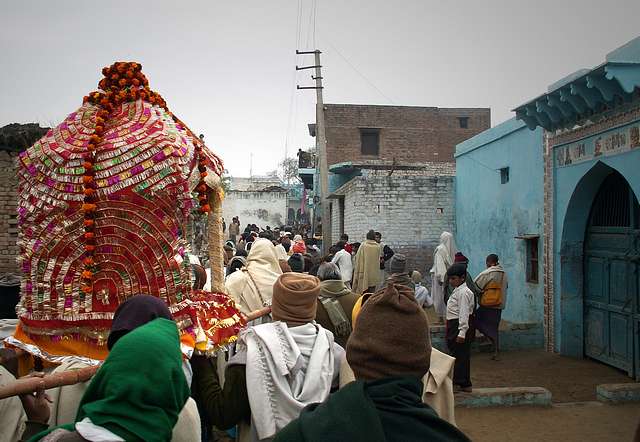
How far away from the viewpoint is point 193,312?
2721 mm

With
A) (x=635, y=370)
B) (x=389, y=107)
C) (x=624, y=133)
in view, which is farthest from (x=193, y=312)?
(x=389, y=107)

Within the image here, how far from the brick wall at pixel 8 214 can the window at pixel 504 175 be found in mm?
9151

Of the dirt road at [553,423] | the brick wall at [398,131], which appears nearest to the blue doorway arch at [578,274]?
the dirt road at [553,423]

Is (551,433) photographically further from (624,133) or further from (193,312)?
(193,312)

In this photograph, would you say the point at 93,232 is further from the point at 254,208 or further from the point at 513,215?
the point at 254,208

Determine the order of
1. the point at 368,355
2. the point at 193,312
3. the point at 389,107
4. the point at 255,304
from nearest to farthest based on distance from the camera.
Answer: the point at 368,355
the point at 193,312
the point at 255,304
the point at 389,107

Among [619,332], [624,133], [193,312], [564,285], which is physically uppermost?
[624,133]

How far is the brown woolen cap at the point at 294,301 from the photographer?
2.70m

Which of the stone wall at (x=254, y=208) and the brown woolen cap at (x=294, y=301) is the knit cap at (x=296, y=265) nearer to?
the brown woolen cap at (x=294, y=301)

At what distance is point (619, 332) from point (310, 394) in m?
6.56

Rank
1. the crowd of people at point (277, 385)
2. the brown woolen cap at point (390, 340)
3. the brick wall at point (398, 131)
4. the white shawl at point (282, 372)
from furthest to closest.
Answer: the brick wall at point (398, 131)
the white shawl at point (282, 372)
the brown woolen cap at point (390, 340)
the crowd of people at point (277, 385)

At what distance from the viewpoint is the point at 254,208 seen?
39500 millimetres

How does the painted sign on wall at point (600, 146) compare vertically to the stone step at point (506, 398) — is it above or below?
above

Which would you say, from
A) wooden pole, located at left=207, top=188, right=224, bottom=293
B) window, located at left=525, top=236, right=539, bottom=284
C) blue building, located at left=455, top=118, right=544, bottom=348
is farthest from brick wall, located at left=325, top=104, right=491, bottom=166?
wooden pole, located at left=207, top=188, right=224, bottom=293
